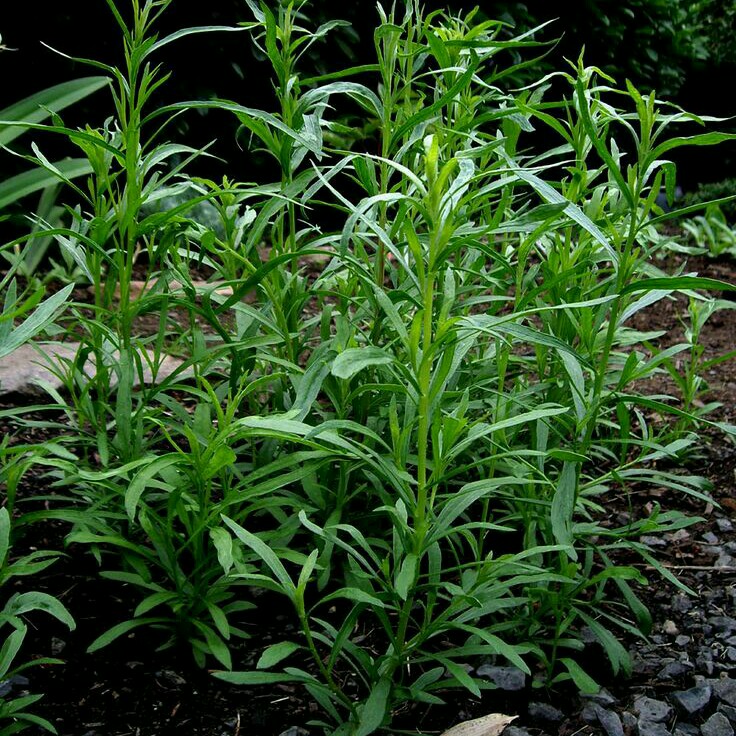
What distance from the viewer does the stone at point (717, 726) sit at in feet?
5.83

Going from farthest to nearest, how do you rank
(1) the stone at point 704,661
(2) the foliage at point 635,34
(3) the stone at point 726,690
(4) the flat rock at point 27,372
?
1. (2) the foliage at point 635,34
2. (4) the flat rock at point 27,372
3. (1) the stone at point 704,661
4. (3) the stone at point 726,690

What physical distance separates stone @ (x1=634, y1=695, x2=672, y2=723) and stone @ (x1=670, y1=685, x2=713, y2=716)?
2 centimetres

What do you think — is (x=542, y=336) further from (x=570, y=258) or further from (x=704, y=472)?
(x=704, y=472)

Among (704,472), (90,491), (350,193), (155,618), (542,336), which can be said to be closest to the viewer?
(542,336)

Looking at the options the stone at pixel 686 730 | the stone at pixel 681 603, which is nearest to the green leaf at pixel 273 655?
the stone at pixel 686 730

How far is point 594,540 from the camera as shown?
237 centimetres

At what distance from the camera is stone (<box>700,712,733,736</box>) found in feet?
5.83

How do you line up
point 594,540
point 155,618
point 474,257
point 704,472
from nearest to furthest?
point 155,618
point 474,257
point 594,540
point 704,472

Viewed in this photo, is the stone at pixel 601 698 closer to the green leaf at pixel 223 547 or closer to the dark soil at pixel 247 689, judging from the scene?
the dark soil at pixel 247 689

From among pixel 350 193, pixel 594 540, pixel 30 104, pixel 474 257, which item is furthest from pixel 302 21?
pixel 594 540

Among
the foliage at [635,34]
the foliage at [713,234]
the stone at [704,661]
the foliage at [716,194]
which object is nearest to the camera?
the stone at [704,661]

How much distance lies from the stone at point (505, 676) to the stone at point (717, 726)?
364 millimetres

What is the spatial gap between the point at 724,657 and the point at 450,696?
654 millimetres

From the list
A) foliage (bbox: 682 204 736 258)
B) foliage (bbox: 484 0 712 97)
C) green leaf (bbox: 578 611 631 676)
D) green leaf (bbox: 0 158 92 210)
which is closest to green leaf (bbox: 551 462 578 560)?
green leaf (bbox: 578 611 631 676)
